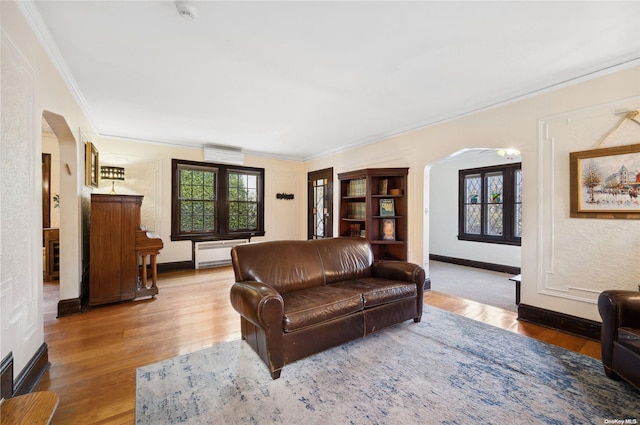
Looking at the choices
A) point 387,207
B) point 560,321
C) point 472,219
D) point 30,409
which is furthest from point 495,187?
point 30,409

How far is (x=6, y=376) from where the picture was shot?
5.22ft

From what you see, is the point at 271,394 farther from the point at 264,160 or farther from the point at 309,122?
the point at 264,160

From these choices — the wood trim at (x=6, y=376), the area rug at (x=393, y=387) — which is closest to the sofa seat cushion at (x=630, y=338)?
the area rug at (x=393, y=387)

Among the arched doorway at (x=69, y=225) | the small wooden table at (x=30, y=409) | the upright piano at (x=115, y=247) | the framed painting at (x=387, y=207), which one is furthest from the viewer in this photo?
the framed painting at (x=387, y=207)

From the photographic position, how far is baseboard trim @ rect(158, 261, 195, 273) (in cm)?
538

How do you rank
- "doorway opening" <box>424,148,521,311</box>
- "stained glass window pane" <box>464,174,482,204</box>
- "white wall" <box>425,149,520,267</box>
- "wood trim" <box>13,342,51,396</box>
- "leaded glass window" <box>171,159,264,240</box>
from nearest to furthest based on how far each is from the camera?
1. "wood trim" <box>13,342,51,396</box>
2. "doorway opening" <box>424,148,521,311</box>
3. "leaded glass window" <box>171,159,264,240</box>
4. "white wall" <box>425,149,520,267</box>
5. "stained glass window pane" <box>464,174,482,204</box>

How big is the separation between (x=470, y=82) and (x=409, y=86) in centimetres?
63

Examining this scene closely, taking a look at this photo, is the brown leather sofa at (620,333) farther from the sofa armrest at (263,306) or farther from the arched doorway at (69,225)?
the arched doorway at (69,225)

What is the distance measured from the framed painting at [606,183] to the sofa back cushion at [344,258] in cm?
220

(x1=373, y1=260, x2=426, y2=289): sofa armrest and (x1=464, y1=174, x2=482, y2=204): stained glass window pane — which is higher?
(x1=464, y1=174, x2=482, y2=204): stained glass window pane

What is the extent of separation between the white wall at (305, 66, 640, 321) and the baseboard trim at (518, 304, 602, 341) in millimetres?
61

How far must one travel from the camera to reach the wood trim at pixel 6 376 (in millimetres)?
1534

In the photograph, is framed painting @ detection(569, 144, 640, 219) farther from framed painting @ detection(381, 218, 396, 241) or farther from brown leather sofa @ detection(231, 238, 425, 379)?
framed painting @ detection(381, 218, 396, 241)

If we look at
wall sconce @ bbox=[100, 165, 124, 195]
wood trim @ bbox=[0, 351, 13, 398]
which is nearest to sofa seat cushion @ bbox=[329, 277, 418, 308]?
wood trim @ bbox=[0, 351, 13, 398]
